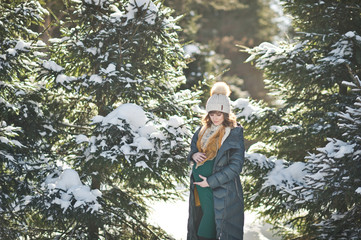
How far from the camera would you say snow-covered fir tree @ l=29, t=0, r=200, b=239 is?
4980 mm

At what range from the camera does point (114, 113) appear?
16.6 ft

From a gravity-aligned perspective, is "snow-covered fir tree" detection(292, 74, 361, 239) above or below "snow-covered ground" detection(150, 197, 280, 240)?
below

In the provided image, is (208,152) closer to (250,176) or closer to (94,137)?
(94,137)

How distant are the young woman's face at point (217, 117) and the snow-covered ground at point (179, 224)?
14.7 ft

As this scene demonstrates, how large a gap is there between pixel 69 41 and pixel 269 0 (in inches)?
1100

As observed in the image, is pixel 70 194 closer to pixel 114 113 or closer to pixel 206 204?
pixel 114 113

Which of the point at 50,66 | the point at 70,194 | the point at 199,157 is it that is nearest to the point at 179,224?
the point at 70,194

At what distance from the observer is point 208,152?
3.97 metres

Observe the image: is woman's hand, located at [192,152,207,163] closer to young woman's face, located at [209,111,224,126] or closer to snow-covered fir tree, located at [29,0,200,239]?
young woman's face, located at [209,111,224,126]

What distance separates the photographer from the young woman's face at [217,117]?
155 inches

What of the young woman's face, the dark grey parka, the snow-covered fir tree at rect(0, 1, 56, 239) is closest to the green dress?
the dark grey parka

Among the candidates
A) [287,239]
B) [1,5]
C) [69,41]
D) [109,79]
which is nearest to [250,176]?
[287,239]

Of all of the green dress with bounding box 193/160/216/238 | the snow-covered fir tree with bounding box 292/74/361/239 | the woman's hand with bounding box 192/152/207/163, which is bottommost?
the green dress with bounding box 193/160/216/238

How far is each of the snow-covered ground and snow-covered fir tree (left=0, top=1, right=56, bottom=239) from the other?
3.15 meters
